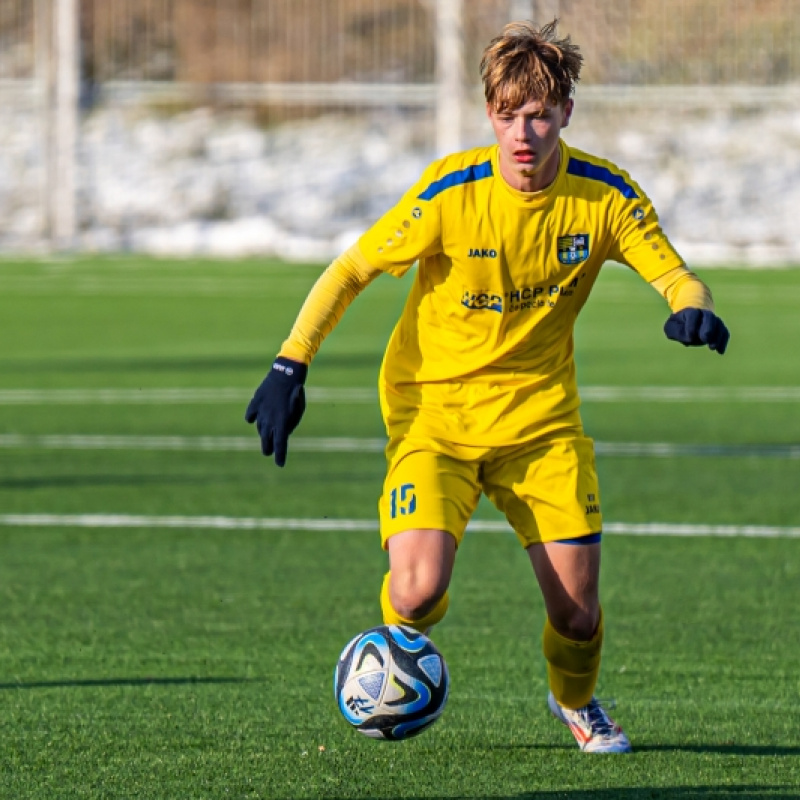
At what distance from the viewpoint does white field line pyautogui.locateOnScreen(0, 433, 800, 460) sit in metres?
12.4

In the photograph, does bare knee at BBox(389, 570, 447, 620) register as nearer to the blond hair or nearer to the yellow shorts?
the yellow shorts

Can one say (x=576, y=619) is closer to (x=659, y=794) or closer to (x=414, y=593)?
(x=414, y=593)

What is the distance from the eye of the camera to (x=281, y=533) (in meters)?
9.54

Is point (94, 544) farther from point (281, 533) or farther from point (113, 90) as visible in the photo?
point (113, 90)

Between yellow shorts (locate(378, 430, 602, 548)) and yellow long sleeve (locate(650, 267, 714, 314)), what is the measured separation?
1.69 feet

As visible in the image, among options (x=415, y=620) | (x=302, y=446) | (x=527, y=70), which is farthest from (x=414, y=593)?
(x=302, y=446)

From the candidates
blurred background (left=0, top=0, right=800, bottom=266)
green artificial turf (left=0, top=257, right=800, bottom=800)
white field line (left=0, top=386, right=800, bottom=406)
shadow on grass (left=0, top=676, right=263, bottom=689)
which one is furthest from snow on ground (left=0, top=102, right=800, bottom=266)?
shadow on grass (left=0, top=676, right=263, bottom=689)

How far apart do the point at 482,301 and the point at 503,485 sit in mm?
539

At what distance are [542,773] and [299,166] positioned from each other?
1246 inches

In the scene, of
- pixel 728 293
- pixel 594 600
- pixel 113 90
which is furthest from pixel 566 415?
pixel 113 90

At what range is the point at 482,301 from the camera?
18.4ft

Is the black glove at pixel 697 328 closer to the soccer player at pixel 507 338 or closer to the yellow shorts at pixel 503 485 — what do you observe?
the soccer player at pixel 507 338

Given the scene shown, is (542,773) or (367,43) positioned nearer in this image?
(542,773)

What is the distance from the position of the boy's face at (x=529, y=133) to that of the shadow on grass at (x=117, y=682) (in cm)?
211
